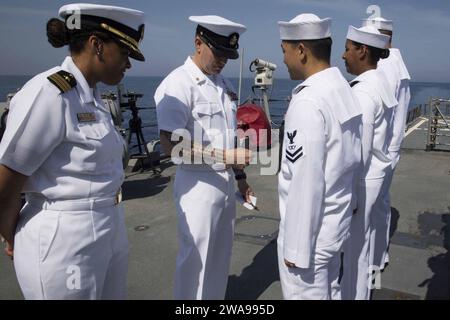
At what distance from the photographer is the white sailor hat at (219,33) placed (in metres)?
2.65

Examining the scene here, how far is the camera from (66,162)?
168 cm

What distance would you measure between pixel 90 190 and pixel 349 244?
224 cm

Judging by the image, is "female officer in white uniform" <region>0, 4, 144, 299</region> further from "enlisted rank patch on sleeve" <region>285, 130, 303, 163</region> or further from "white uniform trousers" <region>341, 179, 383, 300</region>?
"white uniform trousers" <region>341, 179, 383, 300</region>

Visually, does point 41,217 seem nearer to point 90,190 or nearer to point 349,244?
point 90,190

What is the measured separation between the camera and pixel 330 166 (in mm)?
2127

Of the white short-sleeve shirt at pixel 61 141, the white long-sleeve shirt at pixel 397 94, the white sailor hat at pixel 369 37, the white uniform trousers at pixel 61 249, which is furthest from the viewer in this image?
the white long-sleeve shirt at pixel 397 94

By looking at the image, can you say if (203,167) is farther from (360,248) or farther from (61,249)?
(360,248)

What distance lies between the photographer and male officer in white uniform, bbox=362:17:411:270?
12.4 ft

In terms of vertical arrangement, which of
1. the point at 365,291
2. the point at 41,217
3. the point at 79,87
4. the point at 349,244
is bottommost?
the point at 365,291

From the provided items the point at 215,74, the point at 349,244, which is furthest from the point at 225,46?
the point at 349,244

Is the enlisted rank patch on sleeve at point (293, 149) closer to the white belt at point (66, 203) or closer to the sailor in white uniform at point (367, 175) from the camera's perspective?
the white belt at point (66, 203)

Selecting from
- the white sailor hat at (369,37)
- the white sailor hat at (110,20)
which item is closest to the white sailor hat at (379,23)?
the white sailor hat at (369,37)

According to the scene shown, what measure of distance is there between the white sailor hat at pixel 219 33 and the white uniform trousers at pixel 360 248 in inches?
61.1

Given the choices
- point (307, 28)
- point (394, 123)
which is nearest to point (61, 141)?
point (307, 28)
